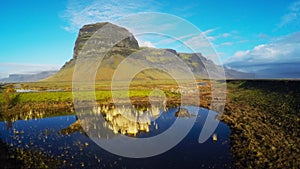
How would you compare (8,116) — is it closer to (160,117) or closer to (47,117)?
(47,117)

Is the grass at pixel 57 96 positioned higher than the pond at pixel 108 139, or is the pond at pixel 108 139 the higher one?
the grass at pixel 57 96

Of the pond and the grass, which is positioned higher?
the grass

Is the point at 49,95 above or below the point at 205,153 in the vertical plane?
above

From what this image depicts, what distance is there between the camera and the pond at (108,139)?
21.5m

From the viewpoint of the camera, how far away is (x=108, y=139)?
94.3 ft

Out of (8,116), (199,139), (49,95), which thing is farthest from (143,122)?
(49,95)

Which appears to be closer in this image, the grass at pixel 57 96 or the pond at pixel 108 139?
the pond at pixel 108 139

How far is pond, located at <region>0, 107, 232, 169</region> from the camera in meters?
21.5

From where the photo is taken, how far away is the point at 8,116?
4844cm

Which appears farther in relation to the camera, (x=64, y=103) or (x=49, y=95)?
(x=49, y=95)

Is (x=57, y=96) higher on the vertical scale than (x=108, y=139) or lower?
higher

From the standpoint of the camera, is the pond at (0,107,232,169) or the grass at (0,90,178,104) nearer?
the pond at (0,107,232,169)

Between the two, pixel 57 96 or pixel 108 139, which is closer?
pixel 108 139

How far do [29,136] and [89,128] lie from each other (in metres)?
7.98
